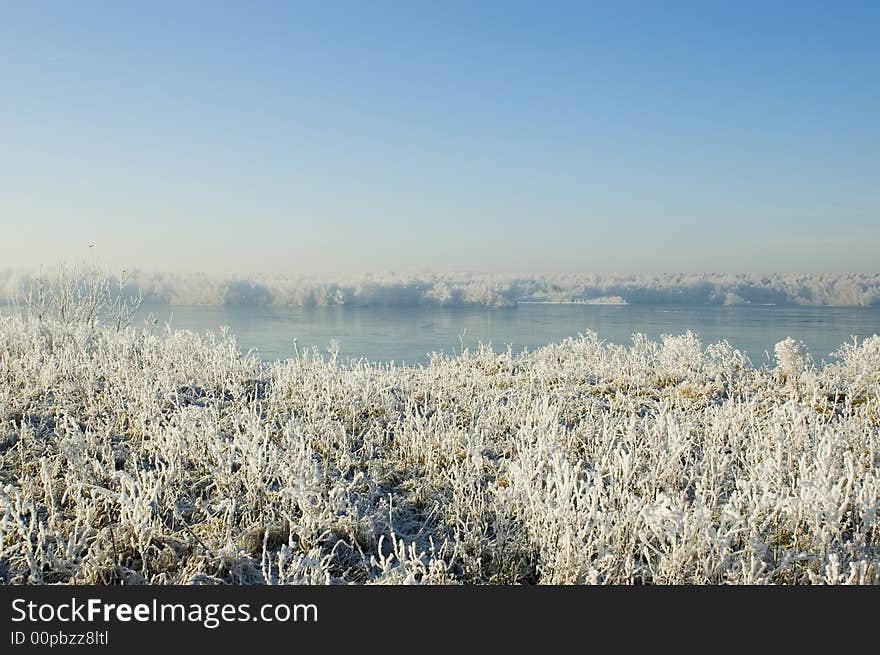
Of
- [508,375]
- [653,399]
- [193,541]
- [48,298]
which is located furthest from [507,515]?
[48,298]

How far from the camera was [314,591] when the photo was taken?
300cm

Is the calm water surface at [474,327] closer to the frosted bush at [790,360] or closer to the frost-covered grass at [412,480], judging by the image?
the frosted bush at [790,360]

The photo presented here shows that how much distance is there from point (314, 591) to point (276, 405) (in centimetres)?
382

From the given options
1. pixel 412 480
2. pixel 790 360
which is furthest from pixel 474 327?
pixel 412 480

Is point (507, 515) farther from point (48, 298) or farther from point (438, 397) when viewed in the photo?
point (48, 298)

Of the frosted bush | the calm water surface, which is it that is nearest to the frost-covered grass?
the frosted bush

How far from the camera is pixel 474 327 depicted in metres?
21.2

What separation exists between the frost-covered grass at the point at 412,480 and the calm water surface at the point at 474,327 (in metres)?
5.00

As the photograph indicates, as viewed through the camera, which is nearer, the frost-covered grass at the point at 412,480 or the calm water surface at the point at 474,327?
the frost-covered grass at the point at 412,480

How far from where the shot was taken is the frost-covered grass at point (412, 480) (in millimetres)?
3379

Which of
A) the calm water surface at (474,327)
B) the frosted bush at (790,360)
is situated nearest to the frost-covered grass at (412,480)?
the frosted bush at (790,360)

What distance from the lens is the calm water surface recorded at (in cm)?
1544

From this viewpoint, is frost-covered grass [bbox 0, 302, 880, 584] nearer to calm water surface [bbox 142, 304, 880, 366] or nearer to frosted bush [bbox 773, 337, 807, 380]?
frosted bush [bbox 773, 337, 807, 380]

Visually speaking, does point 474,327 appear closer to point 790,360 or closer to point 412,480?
point 790,360
